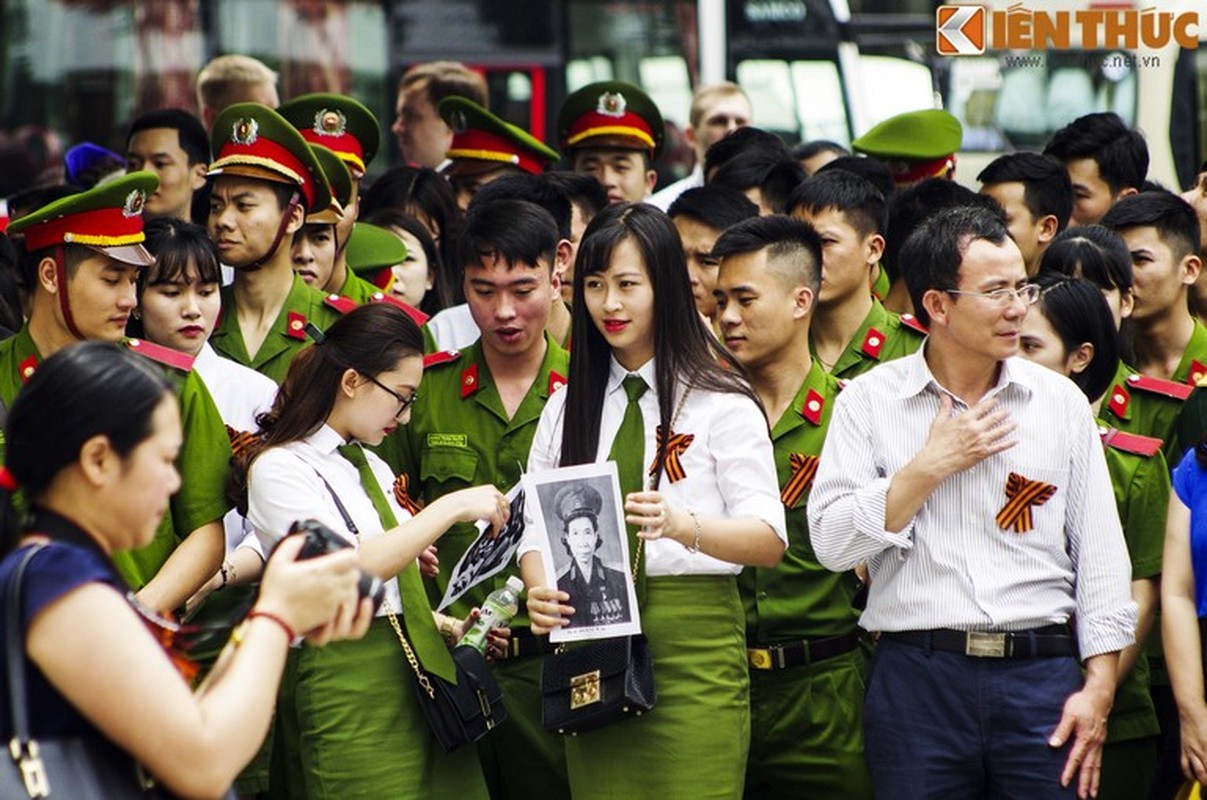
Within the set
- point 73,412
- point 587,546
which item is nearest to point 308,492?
point 587,546

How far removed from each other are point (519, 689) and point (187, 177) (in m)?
3.54

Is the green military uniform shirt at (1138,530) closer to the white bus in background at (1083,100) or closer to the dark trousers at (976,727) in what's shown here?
the dark trousers at (976,727)

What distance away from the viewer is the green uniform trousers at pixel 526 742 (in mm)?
5445

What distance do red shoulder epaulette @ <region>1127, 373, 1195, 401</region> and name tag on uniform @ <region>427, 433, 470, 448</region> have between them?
7.04 feet

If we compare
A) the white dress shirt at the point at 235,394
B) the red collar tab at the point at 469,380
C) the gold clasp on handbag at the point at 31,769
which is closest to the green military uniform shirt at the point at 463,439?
the red collar tab at the point at 469,380

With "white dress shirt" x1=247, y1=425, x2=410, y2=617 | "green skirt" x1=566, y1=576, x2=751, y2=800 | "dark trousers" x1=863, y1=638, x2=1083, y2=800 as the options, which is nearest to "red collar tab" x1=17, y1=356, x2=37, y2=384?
"white dress shirt" x1=247, y1=425, x2=410, y2=617

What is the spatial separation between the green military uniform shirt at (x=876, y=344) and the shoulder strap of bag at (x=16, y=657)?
11.2ft

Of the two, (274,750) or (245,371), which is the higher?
(245,371)

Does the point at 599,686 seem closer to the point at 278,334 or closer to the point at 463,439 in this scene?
the point at 463,439

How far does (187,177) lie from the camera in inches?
316

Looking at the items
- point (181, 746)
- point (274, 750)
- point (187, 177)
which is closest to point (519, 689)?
point (274, 750)

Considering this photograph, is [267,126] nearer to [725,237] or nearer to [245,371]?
[245,371]

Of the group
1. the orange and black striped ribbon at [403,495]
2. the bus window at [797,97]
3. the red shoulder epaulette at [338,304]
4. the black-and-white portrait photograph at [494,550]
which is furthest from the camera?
the bus window at [797,97]

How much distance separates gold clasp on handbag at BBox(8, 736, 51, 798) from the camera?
2957mm
